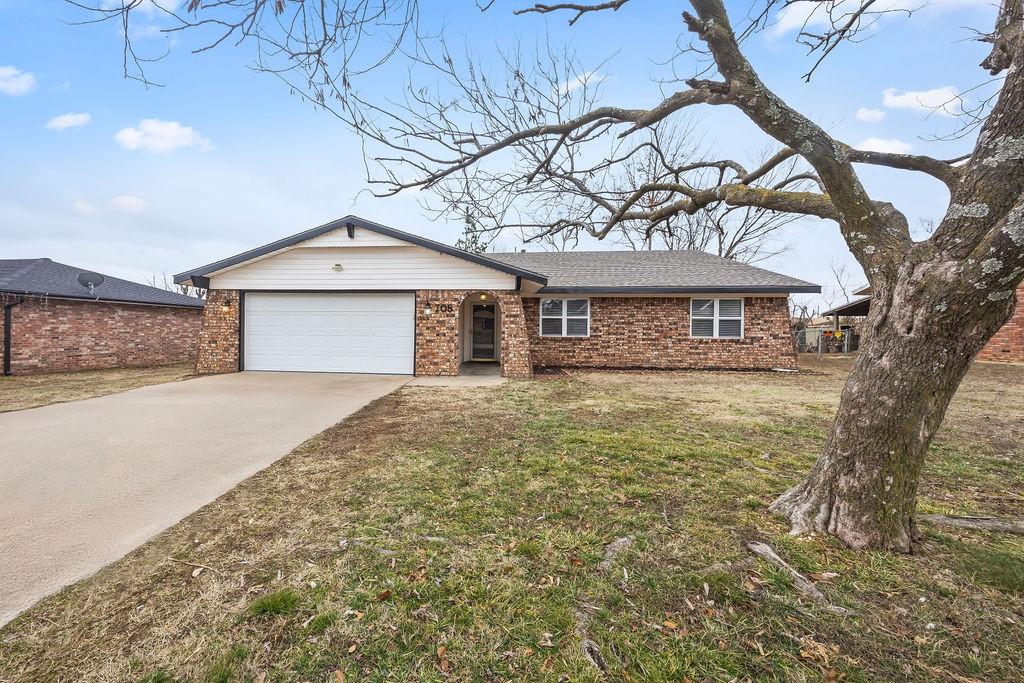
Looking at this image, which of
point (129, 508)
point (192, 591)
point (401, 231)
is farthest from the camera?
point (401, 231)

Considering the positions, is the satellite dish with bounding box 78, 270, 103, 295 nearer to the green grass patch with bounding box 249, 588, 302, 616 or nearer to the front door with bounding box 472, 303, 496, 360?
the front door with bounding box 472, 303, 496, 360

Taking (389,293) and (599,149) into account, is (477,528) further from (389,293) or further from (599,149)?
(389,293)

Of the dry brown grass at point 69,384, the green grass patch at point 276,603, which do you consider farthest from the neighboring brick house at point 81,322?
the green grass patch at point 276,603

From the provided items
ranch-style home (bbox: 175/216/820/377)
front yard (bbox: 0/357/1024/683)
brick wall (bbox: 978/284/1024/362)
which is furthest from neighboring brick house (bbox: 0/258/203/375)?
brick wall (bbox: 978/284/1024/362)

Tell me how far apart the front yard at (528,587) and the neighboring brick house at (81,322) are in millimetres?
12001

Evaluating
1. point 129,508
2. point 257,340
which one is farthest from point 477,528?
point 257,340

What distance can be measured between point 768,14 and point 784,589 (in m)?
4.20

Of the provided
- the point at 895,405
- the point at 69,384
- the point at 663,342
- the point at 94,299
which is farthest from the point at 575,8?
the point at 94,299

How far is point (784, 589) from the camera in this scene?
2064 mm

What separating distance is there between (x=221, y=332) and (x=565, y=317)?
9338mm

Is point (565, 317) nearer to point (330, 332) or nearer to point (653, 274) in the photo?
point (653, 274)

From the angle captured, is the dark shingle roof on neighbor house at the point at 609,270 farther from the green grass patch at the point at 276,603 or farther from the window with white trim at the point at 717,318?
the green grass patch at the point at 276,603

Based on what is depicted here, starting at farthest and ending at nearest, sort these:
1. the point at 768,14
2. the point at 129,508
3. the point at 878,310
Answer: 1. the point at 768,14
2. the point at 129,508
3. the point at 878,310

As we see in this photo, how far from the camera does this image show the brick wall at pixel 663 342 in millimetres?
12250
